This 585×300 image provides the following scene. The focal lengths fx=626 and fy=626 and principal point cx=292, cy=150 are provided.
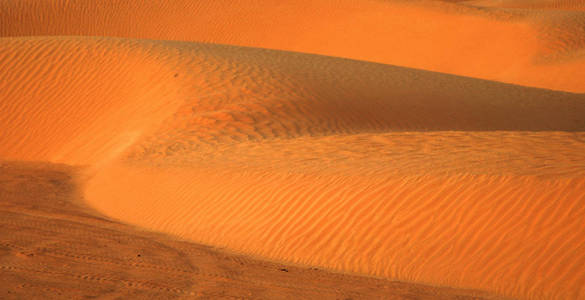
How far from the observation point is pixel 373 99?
15.6 meters

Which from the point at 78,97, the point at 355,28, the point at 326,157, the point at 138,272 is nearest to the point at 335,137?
the point at 326,157

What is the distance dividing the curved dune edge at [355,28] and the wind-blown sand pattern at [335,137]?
0.12 m

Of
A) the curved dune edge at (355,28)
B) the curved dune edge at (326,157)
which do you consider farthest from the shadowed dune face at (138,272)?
the curved dune edge at (355,28)

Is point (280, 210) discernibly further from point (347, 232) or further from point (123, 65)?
point (123, 65)

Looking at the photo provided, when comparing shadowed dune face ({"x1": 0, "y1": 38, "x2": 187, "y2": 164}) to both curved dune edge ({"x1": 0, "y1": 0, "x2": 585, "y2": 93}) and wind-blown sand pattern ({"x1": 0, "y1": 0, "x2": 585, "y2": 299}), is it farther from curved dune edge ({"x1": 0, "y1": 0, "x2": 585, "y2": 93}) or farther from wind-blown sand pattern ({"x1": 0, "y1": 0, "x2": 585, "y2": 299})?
curved dune edge ({"x1": 0, "y1": 0, "x2": 585, "y2": 93})

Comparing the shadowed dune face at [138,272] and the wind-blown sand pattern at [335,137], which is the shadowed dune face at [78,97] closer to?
the wind-blown sand pattern at [335,137]

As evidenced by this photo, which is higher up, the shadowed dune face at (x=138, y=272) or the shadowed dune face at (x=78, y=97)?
the shadowed dune face at (x=78, y=97)

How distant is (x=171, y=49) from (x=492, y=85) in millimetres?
9476

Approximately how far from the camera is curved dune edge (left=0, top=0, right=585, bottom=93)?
86.1 feet

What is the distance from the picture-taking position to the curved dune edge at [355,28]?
26.2m

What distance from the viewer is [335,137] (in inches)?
473

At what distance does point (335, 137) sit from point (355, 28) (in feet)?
60.5

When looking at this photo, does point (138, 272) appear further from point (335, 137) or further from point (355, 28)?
point (355, 28)

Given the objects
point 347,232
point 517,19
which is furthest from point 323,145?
point 517,19
